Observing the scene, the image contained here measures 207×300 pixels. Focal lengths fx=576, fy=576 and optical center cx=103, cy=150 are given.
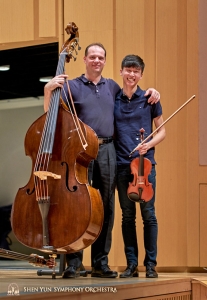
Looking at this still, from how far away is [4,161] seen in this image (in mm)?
7113

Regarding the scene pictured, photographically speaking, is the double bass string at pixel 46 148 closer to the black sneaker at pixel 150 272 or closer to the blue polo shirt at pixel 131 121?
the blue polo shirt at pixel 131 121

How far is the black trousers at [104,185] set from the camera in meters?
3.36

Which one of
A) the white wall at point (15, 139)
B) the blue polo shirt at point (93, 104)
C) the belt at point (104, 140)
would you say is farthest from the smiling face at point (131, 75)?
the white wall at point (15, 139)

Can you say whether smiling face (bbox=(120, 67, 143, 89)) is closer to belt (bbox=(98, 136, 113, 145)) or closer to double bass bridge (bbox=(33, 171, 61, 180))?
belt (bbox=(98, 136, 113, 145))

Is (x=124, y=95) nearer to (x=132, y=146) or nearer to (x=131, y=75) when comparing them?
(x=131, y=75)

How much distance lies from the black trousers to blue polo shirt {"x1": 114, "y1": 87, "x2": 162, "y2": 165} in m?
0.09

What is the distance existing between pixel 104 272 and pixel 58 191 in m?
0.67

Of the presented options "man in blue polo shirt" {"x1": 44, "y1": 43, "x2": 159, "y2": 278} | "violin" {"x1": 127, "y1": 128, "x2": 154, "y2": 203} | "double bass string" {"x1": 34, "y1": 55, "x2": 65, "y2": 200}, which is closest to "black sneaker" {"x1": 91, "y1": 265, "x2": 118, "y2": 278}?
"man in blue polo shirt" {"x1": 44, "y1": 43, "x2": 159, "y2": 278}

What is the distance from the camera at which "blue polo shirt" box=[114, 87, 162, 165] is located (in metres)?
3.46

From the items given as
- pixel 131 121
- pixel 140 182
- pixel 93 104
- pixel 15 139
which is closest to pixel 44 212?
pixel 140 182

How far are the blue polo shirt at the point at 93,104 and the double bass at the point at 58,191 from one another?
0.24 meters

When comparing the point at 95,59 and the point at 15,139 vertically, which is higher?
the point at 95,59

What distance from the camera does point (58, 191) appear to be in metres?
2.93

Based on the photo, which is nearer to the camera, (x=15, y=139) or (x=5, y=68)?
(x=5, y=68)
